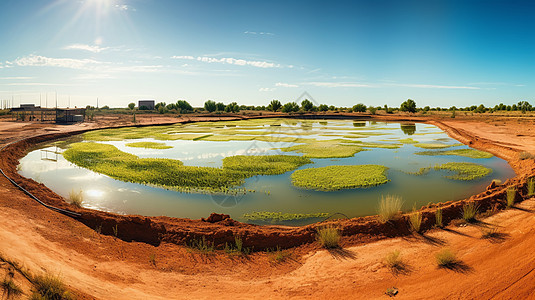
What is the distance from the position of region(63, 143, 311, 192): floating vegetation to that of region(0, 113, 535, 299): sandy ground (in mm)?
6338

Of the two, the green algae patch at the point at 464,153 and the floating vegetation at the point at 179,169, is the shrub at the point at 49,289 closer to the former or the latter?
the floating vegetation at the point at 179,169

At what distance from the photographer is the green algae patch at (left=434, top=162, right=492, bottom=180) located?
16255 mm

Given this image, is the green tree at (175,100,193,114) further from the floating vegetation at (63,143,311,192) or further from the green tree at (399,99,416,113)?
the floating vegetation at (63,143,311,192)

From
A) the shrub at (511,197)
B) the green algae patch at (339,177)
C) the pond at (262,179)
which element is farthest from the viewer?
the green algae patch at (339,177)

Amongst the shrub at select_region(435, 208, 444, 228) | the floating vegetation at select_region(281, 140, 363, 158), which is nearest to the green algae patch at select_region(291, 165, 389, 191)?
the floating vegetation at select_region(281, 140, 363, 158)

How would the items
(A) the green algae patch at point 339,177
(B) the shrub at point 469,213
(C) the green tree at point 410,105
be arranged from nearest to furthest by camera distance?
1. (B) the shrub at point 469,213
2. (A) the green algae patch at point 339,177
3. (C) the green tree at point 410,105

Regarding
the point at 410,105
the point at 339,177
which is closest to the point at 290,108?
the point at 410,105

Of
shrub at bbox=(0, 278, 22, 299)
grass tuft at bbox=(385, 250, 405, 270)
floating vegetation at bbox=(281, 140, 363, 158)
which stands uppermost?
floating vegetation at bbox=(281, 140, 363, 158)

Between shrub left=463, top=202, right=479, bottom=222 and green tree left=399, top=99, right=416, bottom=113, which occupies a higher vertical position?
green tree left=399, top=99, right=416, bottom=113

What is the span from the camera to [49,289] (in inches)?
192

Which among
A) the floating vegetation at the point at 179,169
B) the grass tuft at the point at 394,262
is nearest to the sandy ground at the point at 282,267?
the grass tuft at the point at 394,262

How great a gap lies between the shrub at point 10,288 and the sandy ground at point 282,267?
8.5 inches

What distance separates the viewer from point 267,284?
6.43 m

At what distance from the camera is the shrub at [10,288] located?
4.62 m
